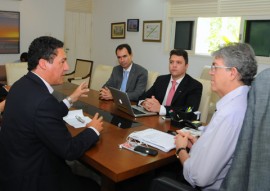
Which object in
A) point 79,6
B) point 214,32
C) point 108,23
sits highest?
point 79,6

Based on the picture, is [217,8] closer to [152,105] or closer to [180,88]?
[180,88]

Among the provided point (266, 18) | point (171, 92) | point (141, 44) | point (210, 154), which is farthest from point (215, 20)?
point (210, 154)

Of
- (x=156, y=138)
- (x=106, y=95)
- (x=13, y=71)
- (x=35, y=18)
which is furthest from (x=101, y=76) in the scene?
(x=35, y=18)

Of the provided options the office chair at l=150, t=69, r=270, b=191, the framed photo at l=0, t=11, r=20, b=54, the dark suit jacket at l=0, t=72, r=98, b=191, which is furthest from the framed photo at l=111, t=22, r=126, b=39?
the office chair at l=150, t=69, r=270, b=191

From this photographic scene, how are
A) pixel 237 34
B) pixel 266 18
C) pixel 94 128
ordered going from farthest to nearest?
pixel 237 34 → pixel 266 18 → pixel 94 128

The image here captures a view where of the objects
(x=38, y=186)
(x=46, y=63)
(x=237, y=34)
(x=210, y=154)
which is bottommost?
(x=38, y=186)

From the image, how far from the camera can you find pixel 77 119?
6.84ft

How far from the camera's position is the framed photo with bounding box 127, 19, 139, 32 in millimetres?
6022

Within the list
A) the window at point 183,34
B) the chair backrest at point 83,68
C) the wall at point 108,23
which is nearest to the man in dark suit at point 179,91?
the wall at point 108,23

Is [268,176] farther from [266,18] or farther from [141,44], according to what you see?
[141,44]

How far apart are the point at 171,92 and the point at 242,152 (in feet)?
5.35

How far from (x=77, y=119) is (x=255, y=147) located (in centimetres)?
138

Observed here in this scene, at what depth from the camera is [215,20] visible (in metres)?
4.82

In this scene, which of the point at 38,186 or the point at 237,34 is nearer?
the point at 38,186
